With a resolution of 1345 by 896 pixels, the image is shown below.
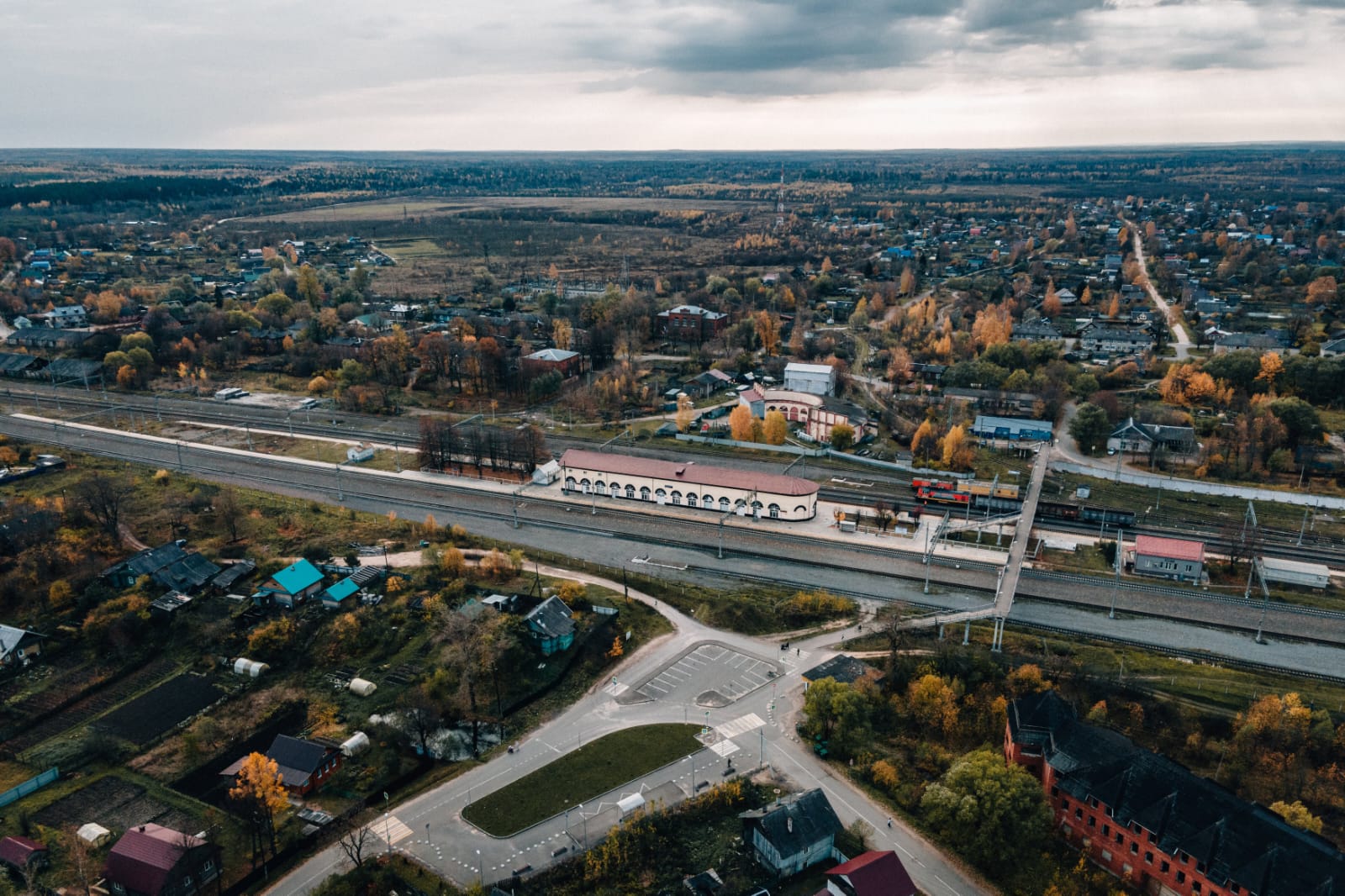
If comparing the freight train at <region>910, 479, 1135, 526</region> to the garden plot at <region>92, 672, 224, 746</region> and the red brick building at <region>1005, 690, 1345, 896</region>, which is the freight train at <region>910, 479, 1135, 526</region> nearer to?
the red brick building at <region>1005, 690, 1345, 896</region>

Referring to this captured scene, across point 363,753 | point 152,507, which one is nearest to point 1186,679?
point 363,753

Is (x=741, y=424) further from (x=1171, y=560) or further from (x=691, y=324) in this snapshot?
(x=691, y=324)

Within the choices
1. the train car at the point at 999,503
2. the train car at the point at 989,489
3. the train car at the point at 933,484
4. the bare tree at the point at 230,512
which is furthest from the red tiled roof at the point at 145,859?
the train car at the point at 989,489

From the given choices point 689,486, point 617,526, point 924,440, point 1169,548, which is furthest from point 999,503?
point 617,526

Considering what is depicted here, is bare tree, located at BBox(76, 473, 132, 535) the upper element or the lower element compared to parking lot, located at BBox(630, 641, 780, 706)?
upper

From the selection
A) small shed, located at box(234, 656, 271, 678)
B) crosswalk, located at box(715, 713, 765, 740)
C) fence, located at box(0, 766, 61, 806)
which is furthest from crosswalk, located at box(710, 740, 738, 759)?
fence, located at box(0, 766, 61, 806)

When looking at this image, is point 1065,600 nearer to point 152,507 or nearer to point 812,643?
point 812,643

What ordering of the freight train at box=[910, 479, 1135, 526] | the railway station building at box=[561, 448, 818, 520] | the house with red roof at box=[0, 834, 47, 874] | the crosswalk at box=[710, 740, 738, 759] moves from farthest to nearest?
1. the railway station building at box=[561, 448, 818, 520]
2. the freight train at box=[910, 479, 1135, 526]
3. the crosswalk at box=[710, 740, 738, 759]
4. the house with red roof at box=[0, 834, 47, 874]

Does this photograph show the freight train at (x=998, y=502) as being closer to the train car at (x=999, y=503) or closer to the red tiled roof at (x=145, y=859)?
the train car at (x=999, y=503)
